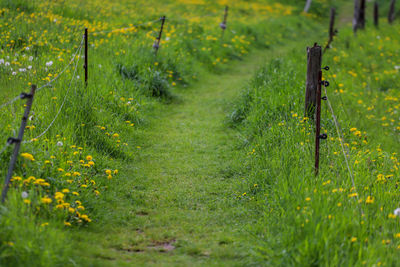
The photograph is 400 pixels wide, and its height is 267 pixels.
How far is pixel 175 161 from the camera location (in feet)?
22.6

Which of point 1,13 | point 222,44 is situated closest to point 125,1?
point 222,44

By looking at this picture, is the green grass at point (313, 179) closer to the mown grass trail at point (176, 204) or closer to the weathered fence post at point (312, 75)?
the weathered fence post at point (312, 75)

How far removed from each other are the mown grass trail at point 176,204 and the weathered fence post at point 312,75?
1.38 meters

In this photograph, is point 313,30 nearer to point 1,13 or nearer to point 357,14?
point 357,14

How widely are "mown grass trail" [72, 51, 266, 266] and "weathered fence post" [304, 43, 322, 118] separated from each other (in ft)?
4.52

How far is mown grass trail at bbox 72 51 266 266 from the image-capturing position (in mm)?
4379

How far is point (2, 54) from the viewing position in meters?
8.00

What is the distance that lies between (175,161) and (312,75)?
2494 mm

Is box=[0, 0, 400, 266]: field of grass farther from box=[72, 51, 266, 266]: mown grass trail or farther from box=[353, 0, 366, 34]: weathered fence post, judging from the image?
box=[353, 0, 366, 34]: weathered fence post

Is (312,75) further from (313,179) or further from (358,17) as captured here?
(358,17)

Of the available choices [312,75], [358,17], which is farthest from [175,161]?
[358,17]

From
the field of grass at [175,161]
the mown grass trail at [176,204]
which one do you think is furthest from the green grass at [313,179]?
the mown grass trail at [176,204]

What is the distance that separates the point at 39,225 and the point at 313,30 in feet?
76.3

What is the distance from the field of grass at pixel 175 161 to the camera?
4086mm
